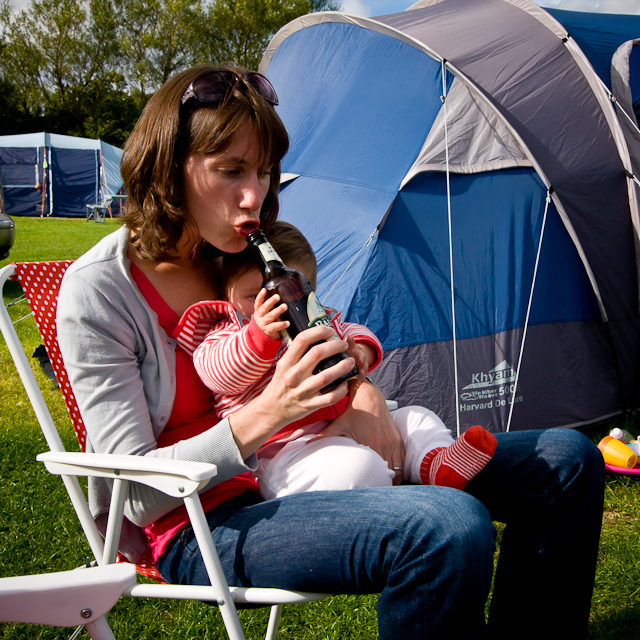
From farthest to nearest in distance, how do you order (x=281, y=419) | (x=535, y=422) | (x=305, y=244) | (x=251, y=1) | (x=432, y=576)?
(x=251, y=1) < (x=535, y=422) < (x=305, y=244) < (x=281, y=419) < (x=432, y=576)

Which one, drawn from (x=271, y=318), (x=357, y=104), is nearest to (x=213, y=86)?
(x=271, y=318)

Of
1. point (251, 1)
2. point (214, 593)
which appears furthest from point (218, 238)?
point (251, 1)

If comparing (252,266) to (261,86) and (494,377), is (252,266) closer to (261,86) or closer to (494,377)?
(261,86)

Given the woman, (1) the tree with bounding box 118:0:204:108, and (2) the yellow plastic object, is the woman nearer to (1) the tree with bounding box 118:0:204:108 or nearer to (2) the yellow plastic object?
(2) the yellow plastic object

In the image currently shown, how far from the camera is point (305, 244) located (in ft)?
6.17

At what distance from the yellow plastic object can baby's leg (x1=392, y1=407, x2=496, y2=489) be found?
174 cm

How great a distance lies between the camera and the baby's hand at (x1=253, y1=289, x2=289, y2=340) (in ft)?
4.37

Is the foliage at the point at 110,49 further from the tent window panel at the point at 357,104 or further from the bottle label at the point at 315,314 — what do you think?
the bottle label at the point at 315,314

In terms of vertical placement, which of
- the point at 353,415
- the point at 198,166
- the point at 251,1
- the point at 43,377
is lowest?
the point at 43,377

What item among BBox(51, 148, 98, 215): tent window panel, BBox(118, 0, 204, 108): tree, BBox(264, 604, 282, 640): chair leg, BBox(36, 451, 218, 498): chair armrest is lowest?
BBox(51, 148, 98, 215): tent window panel

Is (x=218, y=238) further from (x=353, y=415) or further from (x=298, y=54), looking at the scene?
(x=298, y=54)

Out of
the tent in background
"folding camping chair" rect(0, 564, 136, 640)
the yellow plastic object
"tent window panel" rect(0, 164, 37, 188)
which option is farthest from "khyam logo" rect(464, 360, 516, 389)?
"tent window panel" rect(0, 164, 37, 188)

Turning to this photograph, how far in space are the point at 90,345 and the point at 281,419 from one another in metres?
0.47

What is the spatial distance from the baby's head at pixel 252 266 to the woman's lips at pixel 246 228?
0.49 feet
